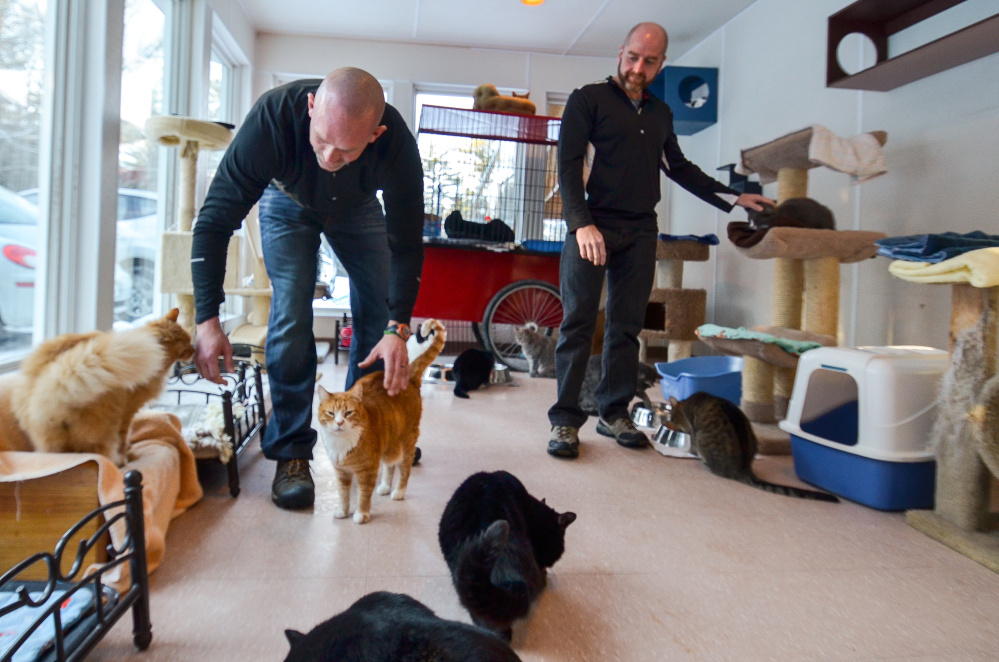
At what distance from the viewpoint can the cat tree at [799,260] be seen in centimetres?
251

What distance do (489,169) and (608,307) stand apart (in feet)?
6.45

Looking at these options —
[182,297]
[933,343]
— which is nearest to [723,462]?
[933,343]

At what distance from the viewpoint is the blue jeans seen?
1.65 m

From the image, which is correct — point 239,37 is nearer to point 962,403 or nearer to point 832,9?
point 832,9

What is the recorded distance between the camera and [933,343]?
2.66 m

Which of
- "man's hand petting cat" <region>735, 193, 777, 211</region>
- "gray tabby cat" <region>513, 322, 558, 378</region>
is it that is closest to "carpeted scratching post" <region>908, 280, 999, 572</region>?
"man's hand petting cat" <region>735, 193, 777, 211</region>

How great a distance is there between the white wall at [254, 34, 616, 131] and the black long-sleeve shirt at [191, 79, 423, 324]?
394 centimetres

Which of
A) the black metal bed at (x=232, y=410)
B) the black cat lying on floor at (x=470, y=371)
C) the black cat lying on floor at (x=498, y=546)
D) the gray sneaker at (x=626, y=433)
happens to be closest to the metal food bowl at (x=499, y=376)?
the black cat lying on floor at (x=470, y=371)

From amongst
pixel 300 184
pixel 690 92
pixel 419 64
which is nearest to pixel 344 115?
pixel 300 184

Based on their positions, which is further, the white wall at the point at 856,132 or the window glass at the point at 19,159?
the white wall at the point at 856,132

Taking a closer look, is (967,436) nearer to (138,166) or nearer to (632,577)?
(632,577)

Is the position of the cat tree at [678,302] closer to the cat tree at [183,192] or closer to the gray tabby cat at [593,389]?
the gray tabby cat at [593,389]

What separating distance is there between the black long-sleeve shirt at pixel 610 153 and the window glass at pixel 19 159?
181cm

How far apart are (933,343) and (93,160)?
11.3 ft
